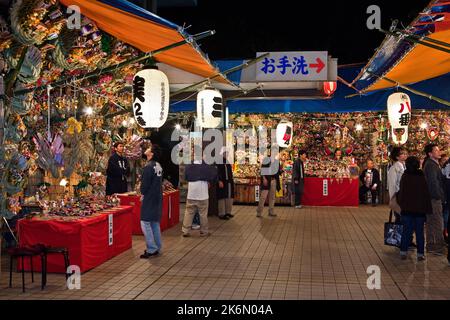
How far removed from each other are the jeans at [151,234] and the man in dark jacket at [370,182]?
1022 centimetres

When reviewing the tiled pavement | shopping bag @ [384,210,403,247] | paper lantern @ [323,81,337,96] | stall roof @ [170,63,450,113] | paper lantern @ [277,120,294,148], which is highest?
paper lantern @ [323,81,337,96]

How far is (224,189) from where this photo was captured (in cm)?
1318

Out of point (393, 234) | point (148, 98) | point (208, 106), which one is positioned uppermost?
point (208, 106)

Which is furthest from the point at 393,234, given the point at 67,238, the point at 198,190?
the point at 67,238

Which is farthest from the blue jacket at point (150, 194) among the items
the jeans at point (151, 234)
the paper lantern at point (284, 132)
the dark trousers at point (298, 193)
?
the paper lantern at point (284, 132)

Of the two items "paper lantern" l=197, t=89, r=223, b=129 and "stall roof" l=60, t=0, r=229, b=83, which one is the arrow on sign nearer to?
"paper lantern" l=197, t=89, r=223, b=129

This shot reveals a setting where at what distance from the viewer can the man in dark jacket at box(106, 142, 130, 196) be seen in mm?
10516

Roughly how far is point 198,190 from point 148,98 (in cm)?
243

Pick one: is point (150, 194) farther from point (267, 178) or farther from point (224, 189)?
point (267, 178)

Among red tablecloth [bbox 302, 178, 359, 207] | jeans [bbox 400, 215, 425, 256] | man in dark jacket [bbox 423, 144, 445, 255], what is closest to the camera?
jeans [bbox 400, 215, 425, 256]

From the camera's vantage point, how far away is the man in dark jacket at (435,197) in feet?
28.1

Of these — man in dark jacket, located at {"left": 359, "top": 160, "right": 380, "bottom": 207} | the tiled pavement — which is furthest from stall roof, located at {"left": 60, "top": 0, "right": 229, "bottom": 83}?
man in dark jacket, located at {"left": 359, "top": 160, "right": 380, "bottom": 207}

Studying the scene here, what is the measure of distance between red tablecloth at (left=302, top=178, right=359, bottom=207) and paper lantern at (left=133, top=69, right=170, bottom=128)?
908cm
